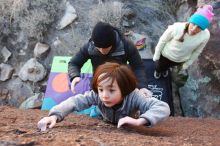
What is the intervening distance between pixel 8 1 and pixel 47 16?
0.77 m

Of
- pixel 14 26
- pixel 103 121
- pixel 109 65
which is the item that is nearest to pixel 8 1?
pixel 14 26

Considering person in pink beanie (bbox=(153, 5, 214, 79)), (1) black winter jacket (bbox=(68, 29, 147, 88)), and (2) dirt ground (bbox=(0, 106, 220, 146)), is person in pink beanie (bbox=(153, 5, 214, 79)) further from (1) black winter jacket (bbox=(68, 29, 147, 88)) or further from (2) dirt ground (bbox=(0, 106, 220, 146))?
(2) dirt ground (bbox=(0, 106, 220, 146))

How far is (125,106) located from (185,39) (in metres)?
1.69

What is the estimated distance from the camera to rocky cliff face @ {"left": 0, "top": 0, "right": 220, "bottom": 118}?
6.73 metres

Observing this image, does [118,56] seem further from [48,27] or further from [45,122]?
[48,27]

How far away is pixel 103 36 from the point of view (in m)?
4.01

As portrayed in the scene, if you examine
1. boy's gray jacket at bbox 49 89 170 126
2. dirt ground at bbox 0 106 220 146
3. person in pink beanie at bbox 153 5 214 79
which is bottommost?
dirt ground at bbox 0 106 220 146

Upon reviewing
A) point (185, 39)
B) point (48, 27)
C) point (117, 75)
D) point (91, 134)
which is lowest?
point (91, 134)

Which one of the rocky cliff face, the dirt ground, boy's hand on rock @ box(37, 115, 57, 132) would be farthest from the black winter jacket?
the rocky cliff face

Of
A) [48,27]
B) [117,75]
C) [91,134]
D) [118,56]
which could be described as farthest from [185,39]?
[48,27]

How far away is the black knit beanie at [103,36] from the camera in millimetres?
4020

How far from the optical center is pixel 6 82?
22.9ft

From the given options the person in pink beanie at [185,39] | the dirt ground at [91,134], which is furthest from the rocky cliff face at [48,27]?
the dirt ground at [91,134]

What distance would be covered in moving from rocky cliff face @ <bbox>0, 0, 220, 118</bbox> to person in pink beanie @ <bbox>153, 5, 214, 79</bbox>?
1.31 meters
